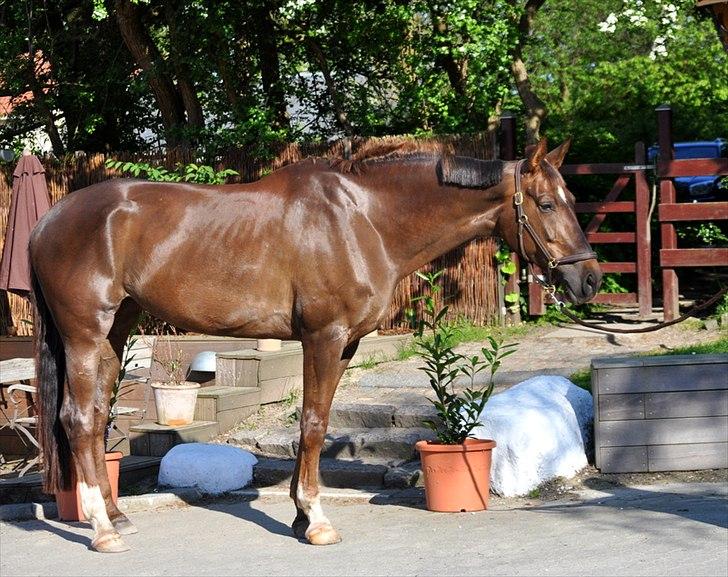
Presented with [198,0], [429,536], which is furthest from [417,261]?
[198,0]

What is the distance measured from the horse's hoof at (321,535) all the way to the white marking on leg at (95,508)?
1159 mm

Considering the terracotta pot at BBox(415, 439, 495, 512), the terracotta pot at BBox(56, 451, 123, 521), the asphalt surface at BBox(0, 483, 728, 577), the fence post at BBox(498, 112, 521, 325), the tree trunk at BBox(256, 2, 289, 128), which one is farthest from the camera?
the tree trunk at BBox(256, 2, 289, 128)

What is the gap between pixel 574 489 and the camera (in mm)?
7121

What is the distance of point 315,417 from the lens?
591 cm

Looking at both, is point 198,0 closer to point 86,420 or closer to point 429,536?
point 86,420

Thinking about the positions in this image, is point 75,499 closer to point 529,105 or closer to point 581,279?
point 581,279

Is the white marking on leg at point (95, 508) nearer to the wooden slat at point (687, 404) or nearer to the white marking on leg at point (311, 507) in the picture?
the white marking on leg at point (311, 507)

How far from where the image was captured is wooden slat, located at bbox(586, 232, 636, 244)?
12.0 m

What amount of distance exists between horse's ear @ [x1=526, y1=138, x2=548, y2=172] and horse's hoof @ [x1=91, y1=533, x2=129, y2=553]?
3151 mm

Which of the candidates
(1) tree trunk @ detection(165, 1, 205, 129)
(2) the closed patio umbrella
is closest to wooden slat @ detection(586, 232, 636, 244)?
(1) tree trunk @ detection(165, 1, 205, 129)

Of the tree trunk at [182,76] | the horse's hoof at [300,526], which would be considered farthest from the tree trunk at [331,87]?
the horse's hoof at [300,526]

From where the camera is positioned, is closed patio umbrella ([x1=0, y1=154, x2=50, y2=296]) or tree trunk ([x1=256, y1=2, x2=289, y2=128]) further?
tree trunk ([x1=256, y1=2, x2=289, y2=128])

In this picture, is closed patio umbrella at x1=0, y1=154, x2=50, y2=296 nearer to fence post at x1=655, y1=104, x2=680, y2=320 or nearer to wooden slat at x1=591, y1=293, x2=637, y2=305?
wooden slat at x1=591, y1=293, x2=637, y2=305

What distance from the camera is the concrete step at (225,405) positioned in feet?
31.3
